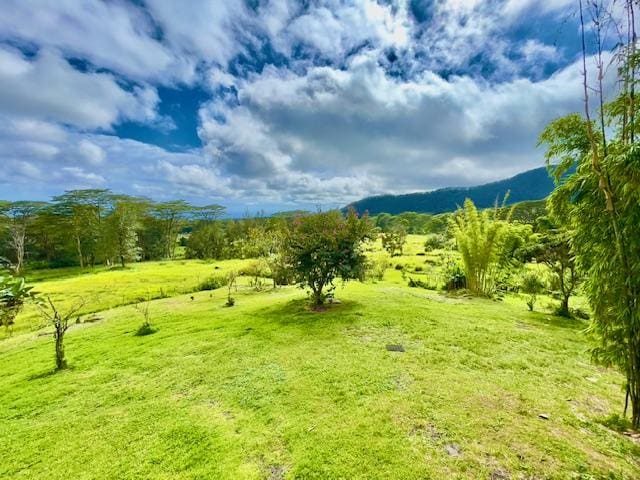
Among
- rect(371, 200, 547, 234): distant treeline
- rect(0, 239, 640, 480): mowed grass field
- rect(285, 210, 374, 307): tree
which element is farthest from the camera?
rect(371, 200, 547, 234): distant treeline

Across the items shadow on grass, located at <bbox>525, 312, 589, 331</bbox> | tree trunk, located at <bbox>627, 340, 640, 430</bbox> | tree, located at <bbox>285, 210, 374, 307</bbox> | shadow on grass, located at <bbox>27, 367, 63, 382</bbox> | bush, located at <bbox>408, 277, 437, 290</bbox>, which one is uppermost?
tree, located at <bbox>285, 210, 374, 307</bbox>

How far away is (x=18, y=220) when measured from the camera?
122 feet

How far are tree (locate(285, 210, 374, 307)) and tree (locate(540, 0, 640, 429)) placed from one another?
248 inches

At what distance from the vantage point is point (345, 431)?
3.60 metres

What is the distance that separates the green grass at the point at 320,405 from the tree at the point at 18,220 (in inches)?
1556

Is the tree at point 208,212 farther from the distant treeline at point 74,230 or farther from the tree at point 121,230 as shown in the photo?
the tree at point 121,230

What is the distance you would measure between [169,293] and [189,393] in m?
14.1

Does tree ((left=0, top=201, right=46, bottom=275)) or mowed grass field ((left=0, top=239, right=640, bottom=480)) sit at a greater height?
tree ((left=0, top=201, right=46, bottom=275))

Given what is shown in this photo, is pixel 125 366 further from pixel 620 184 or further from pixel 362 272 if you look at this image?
pixel 620 184

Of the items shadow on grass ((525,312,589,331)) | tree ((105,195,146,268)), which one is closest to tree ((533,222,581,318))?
shadow on grass ((525,312,589,331))

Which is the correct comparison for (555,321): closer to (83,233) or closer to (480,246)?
(480,246)

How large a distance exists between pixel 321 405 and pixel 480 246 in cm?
1147

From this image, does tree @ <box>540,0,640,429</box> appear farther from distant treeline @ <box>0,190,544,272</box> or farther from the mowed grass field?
distant treeline @ <box>0,190,544,272</box>

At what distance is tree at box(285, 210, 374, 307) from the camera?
9.80 meters
